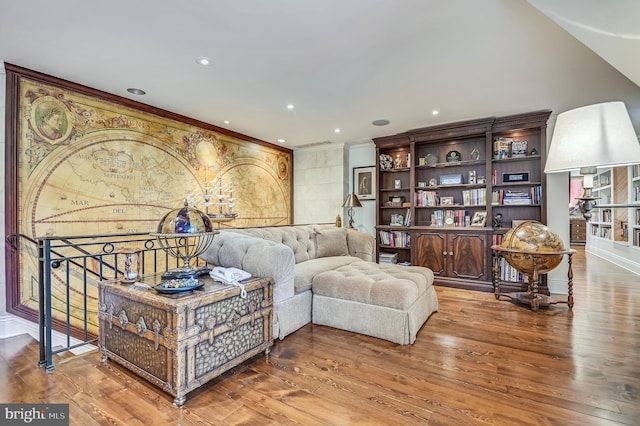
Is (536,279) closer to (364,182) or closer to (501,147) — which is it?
(501,147)

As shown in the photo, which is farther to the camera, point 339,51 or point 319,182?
point 319,182

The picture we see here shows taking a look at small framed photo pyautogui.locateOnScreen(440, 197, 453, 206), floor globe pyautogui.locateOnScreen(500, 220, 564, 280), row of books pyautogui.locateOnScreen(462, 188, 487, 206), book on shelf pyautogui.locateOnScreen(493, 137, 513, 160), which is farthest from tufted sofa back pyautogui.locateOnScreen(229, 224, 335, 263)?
book on shelf pyautogui.locateOnScreen(493, 137, 513, 160)

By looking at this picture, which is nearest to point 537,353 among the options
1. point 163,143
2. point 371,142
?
point 371,142

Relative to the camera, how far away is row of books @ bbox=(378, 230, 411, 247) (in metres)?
4.98

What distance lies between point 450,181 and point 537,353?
2899 mm

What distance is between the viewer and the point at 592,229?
8133 millimetres

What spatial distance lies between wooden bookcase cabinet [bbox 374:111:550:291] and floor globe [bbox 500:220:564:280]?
2.56 ft

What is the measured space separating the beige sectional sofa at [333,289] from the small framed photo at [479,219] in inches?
71.7

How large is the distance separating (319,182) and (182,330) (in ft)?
14.5

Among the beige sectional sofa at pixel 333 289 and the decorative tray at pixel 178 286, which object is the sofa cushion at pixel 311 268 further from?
the decorative tray at pixel 178 286

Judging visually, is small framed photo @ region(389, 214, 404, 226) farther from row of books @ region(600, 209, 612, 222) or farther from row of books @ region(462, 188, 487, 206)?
row of books @ region(600, 209, 612, 222)

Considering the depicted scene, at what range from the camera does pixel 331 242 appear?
398cm

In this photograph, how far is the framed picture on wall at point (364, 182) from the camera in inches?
219

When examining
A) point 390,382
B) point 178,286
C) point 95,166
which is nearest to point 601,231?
point 390,382
